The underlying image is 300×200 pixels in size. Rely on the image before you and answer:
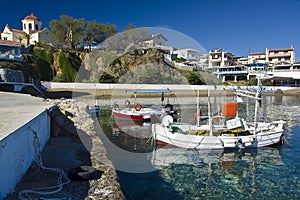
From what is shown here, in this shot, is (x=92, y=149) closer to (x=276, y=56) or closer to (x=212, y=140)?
(x=212, y=140)

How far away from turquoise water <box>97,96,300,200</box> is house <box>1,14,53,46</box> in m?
55.9

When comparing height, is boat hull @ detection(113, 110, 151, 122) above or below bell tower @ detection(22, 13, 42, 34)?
below

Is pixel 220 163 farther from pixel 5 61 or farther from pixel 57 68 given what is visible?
pixel 57 68

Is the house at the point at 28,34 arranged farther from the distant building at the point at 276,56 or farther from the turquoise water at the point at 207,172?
the distant building at the point at 276,56

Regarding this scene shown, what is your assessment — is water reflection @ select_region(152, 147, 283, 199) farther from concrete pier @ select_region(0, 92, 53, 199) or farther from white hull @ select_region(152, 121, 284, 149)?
concrete pier @ select_region(0, 92, 53, 199)

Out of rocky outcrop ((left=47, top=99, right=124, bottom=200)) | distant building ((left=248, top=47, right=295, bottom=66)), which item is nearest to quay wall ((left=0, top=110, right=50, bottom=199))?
rocky outcrop ((left=47, top=99, right=124, bottom=200))

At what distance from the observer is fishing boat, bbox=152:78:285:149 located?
47.1 ft

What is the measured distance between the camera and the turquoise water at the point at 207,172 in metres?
8.96

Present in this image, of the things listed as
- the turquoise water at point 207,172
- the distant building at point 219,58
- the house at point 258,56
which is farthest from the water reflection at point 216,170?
the house at point 258,56

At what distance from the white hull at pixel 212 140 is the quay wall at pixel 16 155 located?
8664 millimetres

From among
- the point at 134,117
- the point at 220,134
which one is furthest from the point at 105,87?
the point at 220,134

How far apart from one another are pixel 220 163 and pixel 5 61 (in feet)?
98.2

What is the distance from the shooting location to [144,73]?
57.7 metres

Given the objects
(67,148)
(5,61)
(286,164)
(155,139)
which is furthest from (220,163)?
(5,61)
